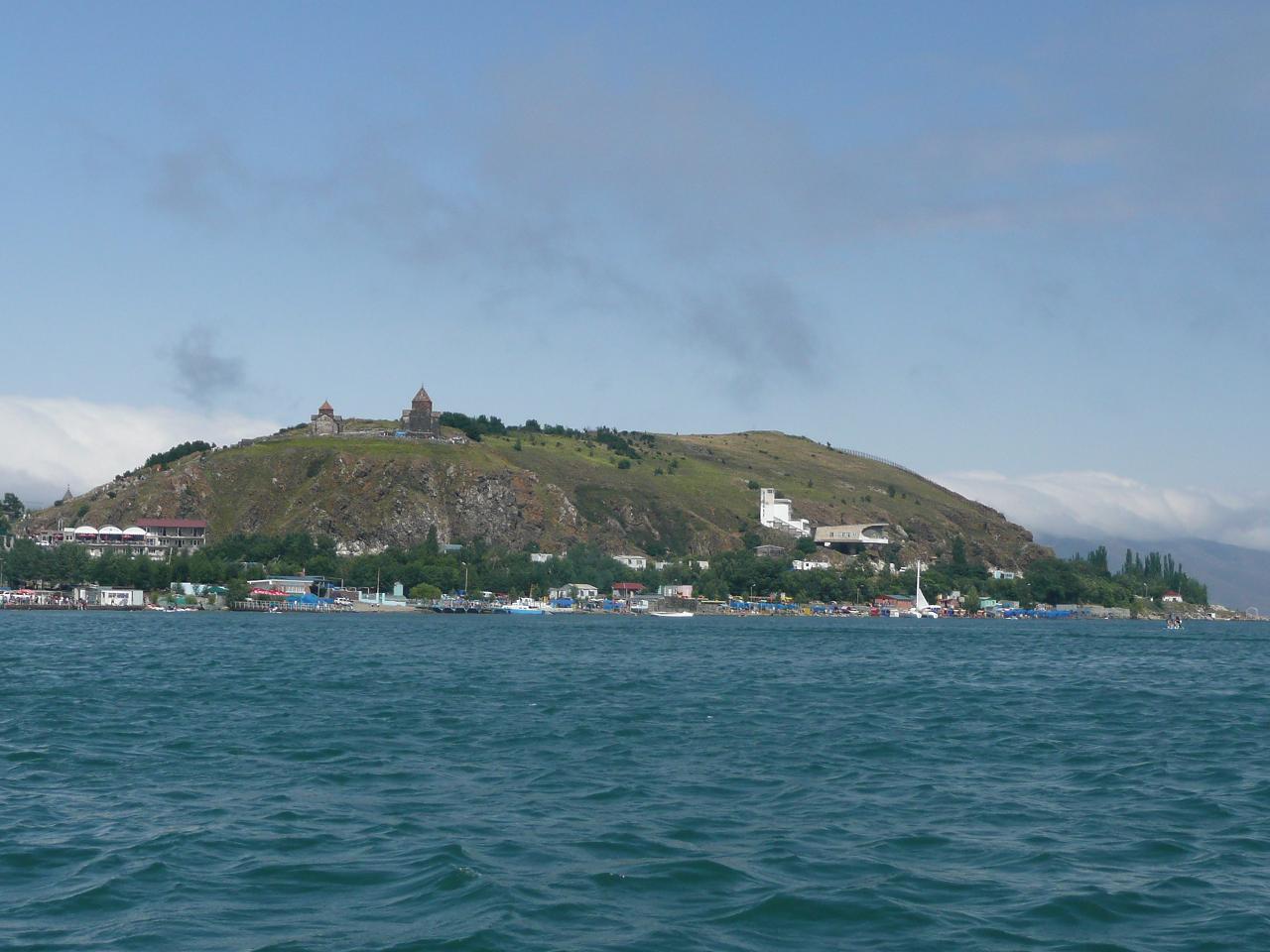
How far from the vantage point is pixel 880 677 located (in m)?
68.2

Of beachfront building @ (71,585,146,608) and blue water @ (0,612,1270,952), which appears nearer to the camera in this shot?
blue water @ (0,612,1270,952)

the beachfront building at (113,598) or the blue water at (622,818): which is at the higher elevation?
the beachfront building at (113,598)

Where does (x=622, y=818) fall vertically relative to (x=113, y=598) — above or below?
below

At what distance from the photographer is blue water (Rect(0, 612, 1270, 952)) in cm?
1894

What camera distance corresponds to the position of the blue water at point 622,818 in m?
18.9

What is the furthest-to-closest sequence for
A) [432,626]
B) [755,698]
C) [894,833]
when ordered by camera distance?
[432,626] < [755,698] < [894,833]

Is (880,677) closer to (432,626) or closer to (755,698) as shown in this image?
(755,698)

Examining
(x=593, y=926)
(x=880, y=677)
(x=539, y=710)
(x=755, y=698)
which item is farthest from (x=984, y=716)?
(x=593, y=926)

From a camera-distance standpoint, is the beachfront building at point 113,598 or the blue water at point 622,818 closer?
the blue water at point 622,818

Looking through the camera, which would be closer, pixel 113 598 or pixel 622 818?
pixel 622 818

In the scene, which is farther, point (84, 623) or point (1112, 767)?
point (84, 623)

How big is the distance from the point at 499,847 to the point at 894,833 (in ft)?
24.1

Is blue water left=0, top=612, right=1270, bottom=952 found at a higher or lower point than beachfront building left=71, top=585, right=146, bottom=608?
lower

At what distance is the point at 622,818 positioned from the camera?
26.0 m
